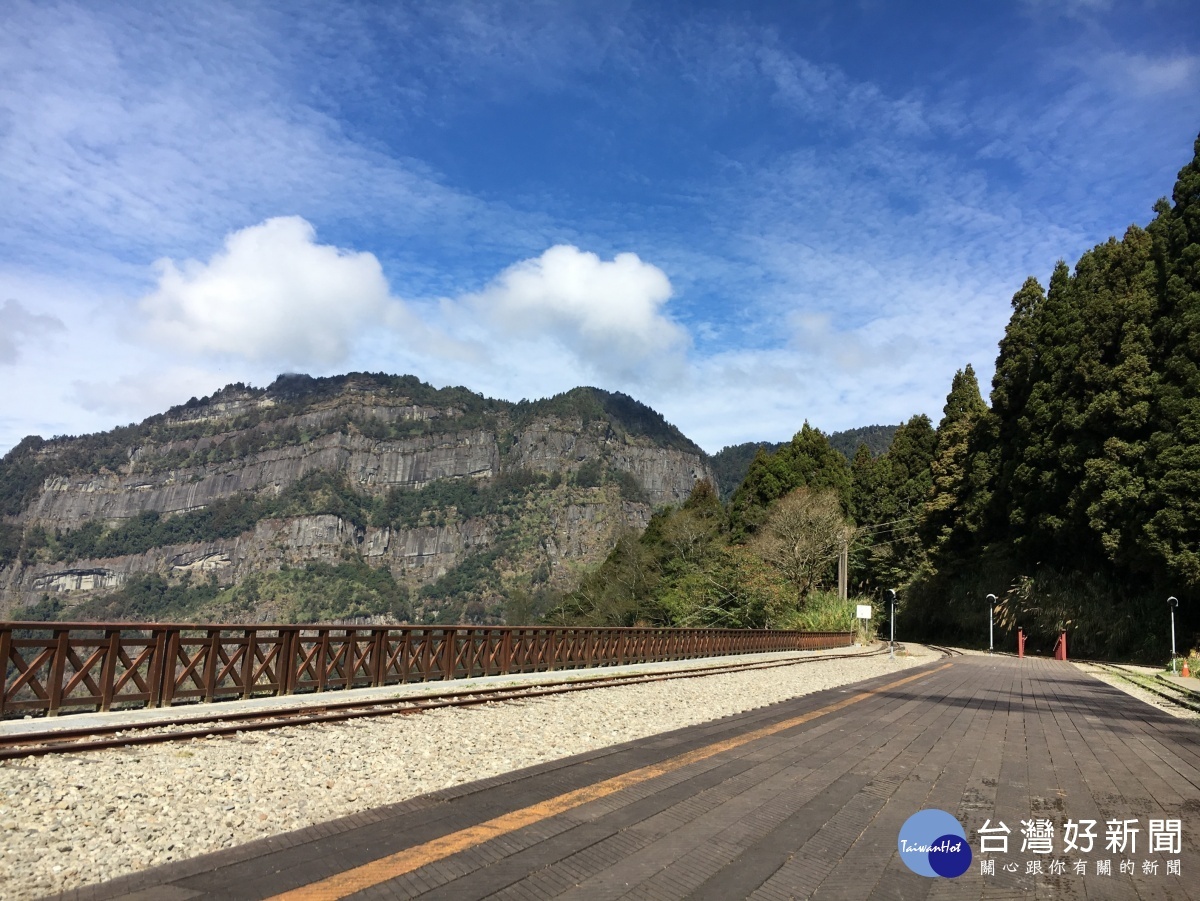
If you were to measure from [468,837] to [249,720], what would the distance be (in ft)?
19.9

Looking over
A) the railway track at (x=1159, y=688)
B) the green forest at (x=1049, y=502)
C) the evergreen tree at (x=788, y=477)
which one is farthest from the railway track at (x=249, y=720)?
the evergreen tree at (x=788, y=477)

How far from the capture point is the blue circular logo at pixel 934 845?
4162 mm

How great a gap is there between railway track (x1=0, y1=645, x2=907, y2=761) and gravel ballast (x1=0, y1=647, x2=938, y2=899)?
0.18 m

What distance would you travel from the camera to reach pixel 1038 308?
4044 centimetres

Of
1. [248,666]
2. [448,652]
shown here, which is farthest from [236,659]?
[448,652]

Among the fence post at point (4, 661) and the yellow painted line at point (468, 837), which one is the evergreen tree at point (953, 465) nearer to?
the yellow painted line at point (468, 837)

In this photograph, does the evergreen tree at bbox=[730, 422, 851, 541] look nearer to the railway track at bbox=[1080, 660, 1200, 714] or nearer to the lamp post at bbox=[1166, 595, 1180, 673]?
the lamp post at bbox=[1166, 595, 1180, 673]

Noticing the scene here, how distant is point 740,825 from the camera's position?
4.82 m

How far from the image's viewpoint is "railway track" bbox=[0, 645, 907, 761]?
281 inches

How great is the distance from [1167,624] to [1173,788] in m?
28.1

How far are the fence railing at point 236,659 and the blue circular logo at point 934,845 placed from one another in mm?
8940

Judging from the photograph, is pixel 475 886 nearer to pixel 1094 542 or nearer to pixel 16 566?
pixel 1094 542

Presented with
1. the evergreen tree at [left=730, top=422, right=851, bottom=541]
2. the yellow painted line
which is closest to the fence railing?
the yellow painted line

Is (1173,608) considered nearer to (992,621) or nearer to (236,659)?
(992,621)
